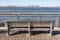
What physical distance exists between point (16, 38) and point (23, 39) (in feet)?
1.23

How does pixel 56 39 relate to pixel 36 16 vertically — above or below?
below

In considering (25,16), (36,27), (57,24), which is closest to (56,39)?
(36,27)

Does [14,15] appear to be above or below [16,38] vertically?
above

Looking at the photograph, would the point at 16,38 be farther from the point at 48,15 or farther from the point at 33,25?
the point at 48,15

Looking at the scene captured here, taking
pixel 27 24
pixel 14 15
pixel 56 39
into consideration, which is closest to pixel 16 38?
pixel 27 24

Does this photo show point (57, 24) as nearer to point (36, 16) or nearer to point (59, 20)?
point (59, 20)

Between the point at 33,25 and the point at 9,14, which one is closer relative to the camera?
the point at 33,25

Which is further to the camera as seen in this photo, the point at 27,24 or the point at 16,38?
the point at 27,24

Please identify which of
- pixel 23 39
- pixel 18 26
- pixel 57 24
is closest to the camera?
pixel 23 39

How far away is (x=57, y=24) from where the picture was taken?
9.31 meters

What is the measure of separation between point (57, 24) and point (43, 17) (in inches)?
41.8

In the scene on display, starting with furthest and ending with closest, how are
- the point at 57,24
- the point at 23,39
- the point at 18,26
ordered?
the point at 57,24 → the point at 18,26 → the point at 23,39

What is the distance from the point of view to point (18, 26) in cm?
728

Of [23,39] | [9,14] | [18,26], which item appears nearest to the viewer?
[23,39]
